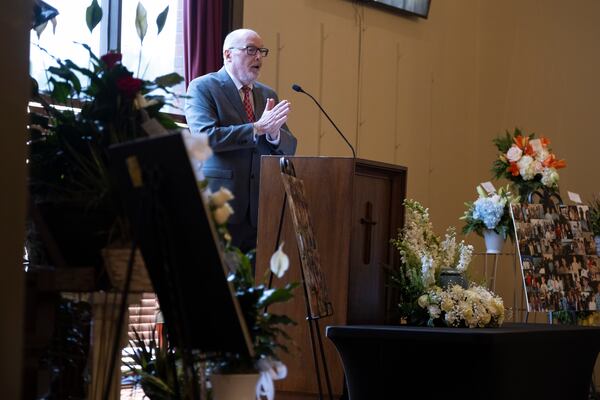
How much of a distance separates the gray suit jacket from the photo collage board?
160cm

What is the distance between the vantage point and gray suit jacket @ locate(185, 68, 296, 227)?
4922 millimetres

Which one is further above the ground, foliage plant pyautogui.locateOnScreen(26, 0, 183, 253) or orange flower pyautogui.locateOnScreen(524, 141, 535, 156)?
orange flower pyautogui.locateOnScreen(524, 141, 535, 156)

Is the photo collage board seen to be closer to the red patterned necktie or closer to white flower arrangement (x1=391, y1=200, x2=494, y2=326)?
white flower arrangement (x1=391, y1=200, x2=494, y2=326)

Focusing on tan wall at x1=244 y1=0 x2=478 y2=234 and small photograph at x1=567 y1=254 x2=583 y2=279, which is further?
tan wall at x1=244 y1=0 x2=478 y2=234

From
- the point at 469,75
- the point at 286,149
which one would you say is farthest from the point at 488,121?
the point at 286,149

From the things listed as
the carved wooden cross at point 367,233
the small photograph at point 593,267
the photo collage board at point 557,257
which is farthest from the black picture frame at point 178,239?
the small photograph at point 593,267

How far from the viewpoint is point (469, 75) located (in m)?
9.20

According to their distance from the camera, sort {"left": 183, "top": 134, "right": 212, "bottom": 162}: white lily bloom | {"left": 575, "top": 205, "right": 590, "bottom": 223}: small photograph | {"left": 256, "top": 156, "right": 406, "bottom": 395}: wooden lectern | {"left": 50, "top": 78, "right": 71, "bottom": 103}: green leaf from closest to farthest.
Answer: {"left": 183, "top": 134, "right": 212, "bottom": 162}: white lily bloom < {"left": 50, "top": 78, "right": 71, "bottom": 103}: green leaf < {"left": 256, "top": 156, "right": 406, "bottom": 395}: wooden lectern < {"left": 575, "top": 205, "right": 590, "bottom": 223}: small photograph

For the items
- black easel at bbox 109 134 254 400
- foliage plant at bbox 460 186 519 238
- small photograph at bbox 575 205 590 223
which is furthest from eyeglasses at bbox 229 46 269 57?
black easel at bbox 109 134 254 400

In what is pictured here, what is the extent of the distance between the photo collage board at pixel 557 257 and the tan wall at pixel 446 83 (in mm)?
2069

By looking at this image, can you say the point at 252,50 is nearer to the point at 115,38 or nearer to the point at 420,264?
the point at 115,38

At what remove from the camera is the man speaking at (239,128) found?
4.88 m

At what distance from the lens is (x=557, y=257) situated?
5.95 metres

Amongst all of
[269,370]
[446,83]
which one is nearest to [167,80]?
[269,370]
